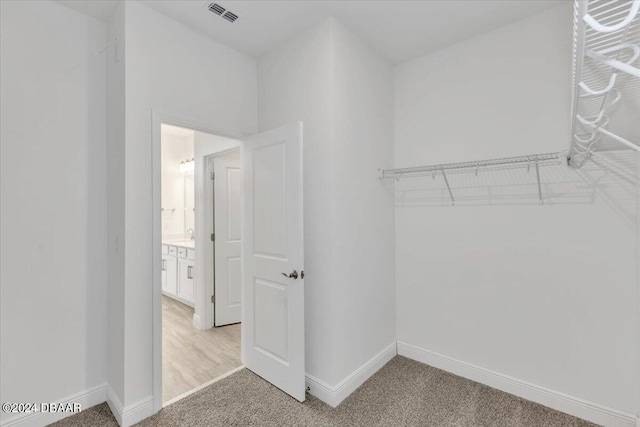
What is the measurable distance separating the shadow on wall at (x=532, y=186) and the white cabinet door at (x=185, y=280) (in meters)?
3.02

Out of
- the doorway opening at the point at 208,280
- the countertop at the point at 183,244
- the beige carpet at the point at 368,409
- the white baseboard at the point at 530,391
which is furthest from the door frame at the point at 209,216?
the white baseboard at the point at 530,391

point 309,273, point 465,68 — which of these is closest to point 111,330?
point 309,273

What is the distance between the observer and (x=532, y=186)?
217 centimetres

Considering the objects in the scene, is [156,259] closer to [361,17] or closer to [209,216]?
[209,216]

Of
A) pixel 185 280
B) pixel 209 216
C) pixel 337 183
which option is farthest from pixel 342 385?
pixel 185 280

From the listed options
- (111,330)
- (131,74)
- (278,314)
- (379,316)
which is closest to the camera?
(131,74)

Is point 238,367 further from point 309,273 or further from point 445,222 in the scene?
point 445,222

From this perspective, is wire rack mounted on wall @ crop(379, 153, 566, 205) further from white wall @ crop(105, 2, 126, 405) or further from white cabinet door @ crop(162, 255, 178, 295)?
white cabinet door @ crop(162, 255, 178, 295)

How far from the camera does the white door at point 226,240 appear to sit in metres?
3.62

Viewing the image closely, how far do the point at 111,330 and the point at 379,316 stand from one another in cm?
207

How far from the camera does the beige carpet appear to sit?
1946 millimetres

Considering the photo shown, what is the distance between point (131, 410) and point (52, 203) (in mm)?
1452

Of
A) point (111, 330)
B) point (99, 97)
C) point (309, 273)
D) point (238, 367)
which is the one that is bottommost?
point (238, 367)

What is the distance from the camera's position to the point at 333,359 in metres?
2.16
